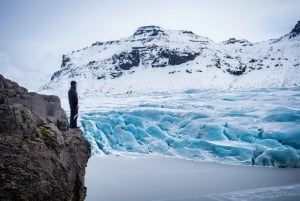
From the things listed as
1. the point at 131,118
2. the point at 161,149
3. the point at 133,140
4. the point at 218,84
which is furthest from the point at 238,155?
the point at 218,84

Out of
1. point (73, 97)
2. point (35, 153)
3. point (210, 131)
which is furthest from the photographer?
point (210, 131)

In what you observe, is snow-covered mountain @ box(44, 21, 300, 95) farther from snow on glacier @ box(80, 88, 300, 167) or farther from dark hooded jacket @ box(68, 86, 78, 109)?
dark hooded jacket @ box(68, 86, 78, 109)

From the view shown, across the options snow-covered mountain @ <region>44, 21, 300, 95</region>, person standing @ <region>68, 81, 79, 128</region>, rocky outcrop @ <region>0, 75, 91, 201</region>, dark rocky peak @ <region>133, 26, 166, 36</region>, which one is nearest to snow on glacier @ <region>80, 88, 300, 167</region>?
person standing @ <region>68, 81, 79, 128</region>

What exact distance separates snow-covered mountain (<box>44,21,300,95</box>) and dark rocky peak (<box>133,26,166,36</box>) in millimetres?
8587

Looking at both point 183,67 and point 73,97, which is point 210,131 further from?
point 183,67

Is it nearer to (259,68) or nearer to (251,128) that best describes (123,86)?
(259,68)

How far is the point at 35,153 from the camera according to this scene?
177 inches

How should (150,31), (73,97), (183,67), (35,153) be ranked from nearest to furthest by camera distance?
(35,153) → (73,97) → (183,67) → (150,31)

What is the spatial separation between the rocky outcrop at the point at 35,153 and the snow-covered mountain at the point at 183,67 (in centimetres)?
3440

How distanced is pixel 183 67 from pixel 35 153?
158 feet

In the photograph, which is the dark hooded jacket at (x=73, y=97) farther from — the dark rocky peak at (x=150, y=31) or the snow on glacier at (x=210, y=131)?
the dark rocky peak at (x=150, y=31)

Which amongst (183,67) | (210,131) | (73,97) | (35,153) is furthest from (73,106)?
(183,67)

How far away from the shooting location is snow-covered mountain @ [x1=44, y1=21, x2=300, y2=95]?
142 feet

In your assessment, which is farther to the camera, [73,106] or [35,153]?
[73,106]
